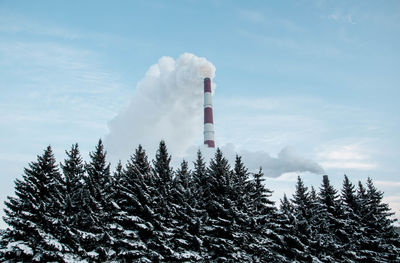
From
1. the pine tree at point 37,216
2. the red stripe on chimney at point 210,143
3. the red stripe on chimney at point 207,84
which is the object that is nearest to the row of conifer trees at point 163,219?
the pine tree at point 37,216

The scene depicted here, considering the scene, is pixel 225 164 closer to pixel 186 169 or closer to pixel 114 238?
pixel 186 169

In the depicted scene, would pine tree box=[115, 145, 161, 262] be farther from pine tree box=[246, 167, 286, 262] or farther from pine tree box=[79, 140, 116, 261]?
pine tree box=[246, 167, 286, 262]

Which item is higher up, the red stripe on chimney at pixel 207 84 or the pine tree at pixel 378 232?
the red stripe on chimney at pixel 207 84

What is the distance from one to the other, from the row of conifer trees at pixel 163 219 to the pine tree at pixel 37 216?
0.06 meters

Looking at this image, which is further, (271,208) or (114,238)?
(271,208)

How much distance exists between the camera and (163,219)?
24.2 m

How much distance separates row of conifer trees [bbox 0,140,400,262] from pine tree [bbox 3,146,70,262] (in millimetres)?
60

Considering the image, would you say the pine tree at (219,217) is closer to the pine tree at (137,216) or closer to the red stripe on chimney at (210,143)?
the pine tree at (137,216)

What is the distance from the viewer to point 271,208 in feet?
105

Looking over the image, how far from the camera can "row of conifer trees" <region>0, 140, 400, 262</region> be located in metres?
20.9

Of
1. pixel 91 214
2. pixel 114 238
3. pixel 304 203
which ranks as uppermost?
pixel 304 203

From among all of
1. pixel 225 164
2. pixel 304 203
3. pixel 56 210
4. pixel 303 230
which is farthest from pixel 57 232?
pixel 304 203

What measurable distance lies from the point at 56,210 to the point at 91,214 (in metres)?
2.24

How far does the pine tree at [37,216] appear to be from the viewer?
19609mm
